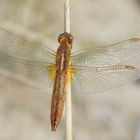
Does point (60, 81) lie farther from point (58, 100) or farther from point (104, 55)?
point (104, 55)

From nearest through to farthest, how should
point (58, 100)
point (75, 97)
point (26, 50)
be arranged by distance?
point (58, 100) < point (26, 50) < point (75, 97)

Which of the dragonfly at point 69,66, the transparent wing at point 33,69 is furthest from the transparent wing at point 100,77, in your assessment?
the transparent wing at point 33,69

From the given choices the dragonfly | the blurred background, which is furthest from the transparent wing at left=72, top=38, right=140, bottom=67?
the blurred background

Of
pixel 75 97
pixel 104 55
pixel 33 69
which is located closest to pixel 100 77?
pixel 104 55

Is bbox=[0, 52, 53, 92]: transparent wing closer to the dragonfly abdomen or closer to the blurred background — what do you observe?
the dragonfly abdomen

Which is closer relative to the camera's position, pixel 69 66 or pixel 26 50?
pixel 69 66

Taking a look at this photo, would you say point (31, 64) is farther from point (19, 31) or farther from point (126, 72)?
point (19, 31)

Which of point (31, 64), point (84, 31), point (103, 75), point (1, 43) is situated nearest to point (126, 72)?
point (103, 75)

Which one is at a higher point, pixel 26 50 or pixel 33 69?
pixel 26 50
